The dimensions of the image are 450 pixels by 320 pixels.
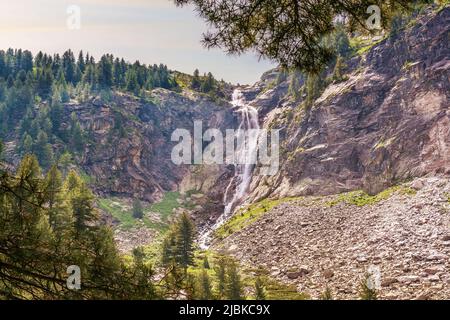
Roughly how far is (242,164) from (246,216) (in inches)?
1249

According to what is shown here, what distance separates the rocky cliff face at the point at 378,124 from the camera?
66.5 m

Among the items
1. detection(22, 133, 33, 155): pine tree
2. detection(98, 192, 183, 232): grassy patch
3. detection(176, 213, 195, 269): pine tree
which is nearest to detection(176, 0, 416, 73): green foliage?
detection(176, 213, 195, 269): pine tree

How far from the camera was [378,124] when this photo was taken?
256 feet

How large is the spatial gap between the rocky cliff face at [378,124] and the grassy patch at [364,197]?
6.97ft

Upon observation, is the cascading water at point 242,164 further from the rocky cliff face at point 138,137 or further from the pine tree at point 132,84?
the pine tree at point 132,84

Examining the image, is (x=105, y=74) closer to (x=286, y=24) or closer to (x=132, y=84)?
(x=132, y=84)

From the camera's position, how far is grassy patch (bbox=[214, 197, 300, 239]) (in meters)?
70.2

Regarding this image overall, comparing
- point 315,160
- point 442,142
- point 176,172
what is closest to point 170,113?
point 176,172

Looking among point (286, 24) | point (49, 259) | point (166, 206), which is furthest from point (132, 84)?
point (49, 259)

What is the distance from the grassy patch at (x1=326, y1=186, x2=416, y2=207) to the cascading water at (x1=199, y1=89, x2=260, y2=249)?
24.6 m

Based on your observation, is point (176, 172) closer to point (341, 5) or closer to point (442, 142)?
point (442, 142)

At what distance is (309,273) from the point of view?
44219 mm

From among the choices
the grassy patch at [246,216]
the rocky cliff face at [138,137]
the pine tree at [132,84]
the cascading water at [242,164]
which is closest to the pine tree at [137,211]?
the rocky cliff face at [138,137]

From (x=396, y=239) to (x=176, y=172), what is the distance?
263 feet
